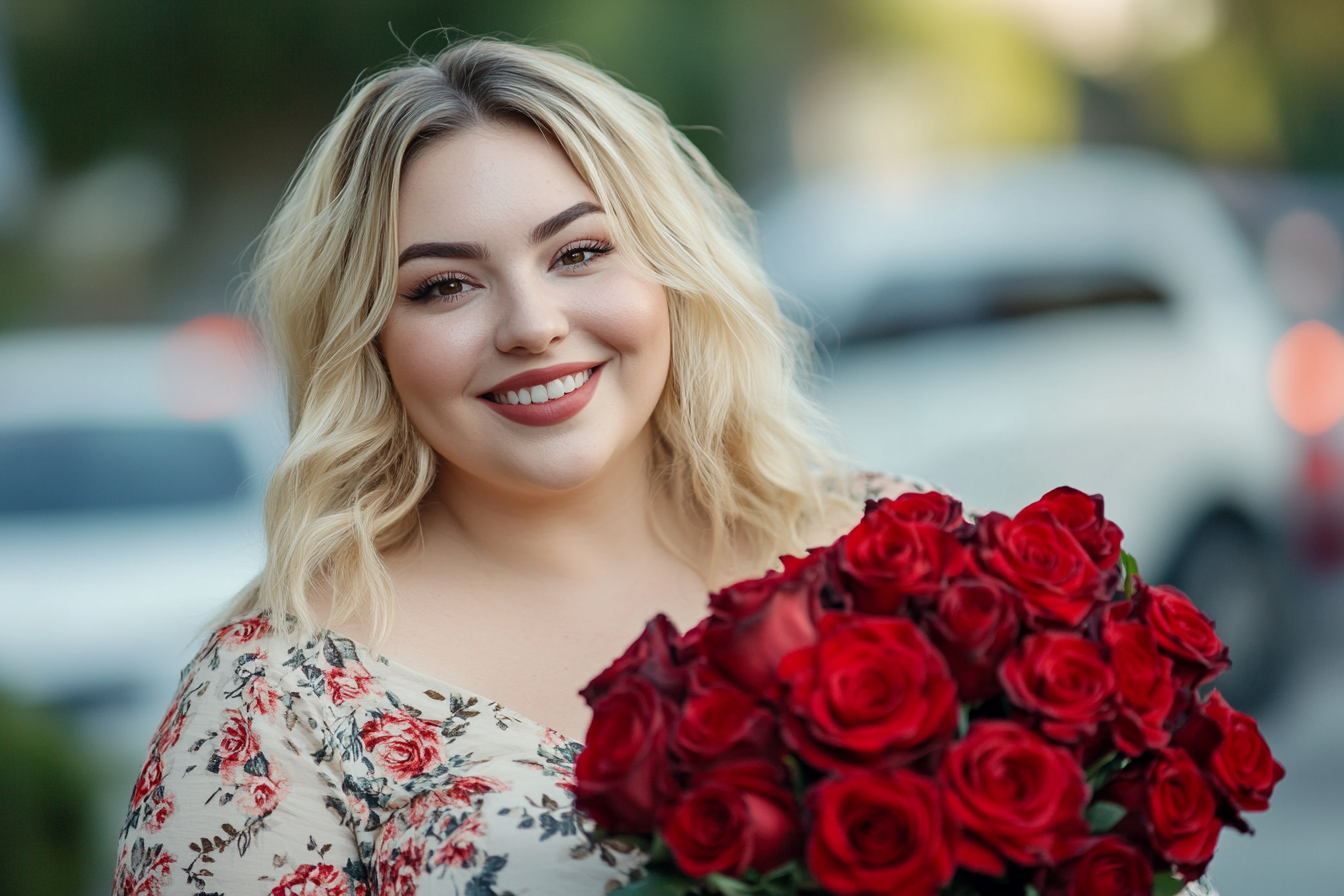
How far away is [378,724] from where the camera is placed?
1.72 meters

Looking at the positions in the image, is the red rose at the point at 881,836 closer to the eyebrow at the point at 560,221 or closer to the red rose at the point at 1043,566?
the red rose at the point at 1043,566

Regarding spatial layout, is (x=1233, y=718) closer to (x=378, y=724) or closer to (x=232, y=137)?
(x=378, y=724)

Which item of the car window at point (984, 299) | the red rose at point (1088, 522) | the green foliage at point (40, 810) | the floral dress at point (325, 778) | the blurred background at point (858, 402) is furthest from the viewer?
the car window at point (984, 299)

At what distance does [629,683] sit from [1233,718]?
55 centimetres

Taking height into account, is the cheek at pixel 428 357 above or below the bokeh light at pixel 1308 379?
below

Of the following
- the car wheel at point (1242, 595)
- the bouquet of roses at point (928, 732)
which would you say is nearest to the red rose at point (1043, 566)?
the bouquet of roses at point (928, 732)

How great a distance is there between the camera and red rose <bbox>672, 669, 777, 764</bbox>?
1086mm

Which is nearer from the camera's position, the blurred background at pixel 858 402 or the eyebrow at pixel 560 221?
the eyebrow at pixel 560 221

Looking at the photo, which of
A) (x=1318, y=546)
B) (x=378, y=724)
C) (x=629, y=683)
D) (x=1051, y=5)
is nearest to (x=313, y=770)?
(x=378, y=724)

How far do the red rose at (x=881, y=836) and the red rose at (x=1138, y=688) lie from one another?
0.19 metres

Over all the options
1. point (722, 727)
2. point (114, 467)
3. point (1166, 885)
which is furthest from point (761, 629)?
point (114, 467)

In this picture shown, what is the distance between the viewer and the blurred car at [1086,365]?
5.34 meters

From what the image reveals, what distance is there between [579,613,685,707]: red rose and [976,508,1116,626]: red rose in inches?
11.3

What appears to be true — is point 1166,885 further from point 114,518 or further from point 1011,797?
point 114,518
